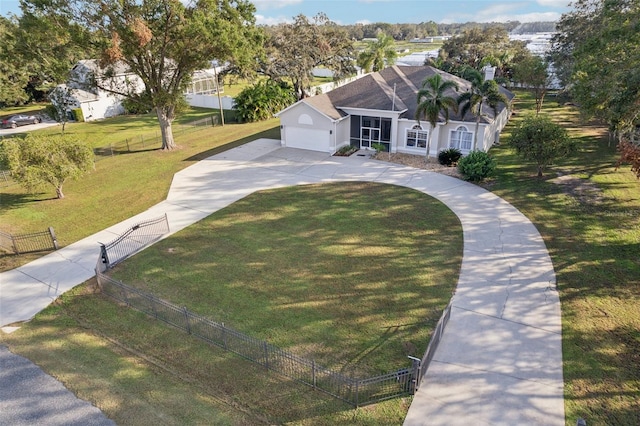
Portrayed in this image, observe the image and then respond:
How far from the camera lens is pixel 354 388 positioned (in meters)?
10.1

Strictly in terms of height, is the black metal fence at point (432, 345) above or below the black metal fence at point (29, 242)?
below

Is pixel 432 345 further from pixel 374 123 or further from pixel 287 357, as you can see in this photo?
pixel 374 123

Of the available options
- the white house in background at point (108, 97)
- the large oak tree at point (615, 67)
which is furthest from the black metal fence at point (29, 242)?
the large oak tree at point (615, 67)

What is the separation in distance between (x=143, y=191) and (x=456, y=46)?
2128 inches

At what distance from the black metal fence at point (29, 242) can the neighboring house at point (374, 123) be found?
18.1m

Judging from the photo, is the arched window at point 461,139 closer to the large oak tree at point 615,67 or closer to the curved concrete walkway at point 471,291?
the curved concrete walkway at point 471,291

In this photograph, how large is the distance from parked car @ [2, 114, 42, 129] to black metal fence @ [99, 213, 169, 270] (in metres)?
31.8

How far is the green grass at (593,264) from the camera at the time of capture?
32.9 feet

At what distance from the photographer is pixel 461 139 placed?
90.5 feet

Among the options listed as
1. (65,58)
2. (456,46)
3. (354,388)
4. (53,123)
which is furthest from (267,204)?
(456,46)

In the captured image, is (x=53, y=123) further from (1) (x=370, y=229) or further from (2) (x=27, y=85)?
(1) (x=370, y=229)

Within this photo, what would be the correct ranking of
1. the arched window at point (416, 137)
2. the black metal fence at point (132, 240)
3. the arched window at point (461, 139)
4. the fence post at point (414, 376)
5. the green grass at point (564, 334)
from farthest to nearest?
the arched window at point (416, 137) < the arched window at point (461, 139) < the black metal fence at point (132, 240) < the fence post at point (414, 376) < the green grass at point (564, 334)

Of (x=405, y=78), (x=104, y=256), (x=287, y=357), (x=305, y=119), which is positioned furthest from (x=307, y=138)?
(x=287, y=357)

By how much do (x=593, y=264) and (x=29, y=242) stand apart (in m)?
24.1
